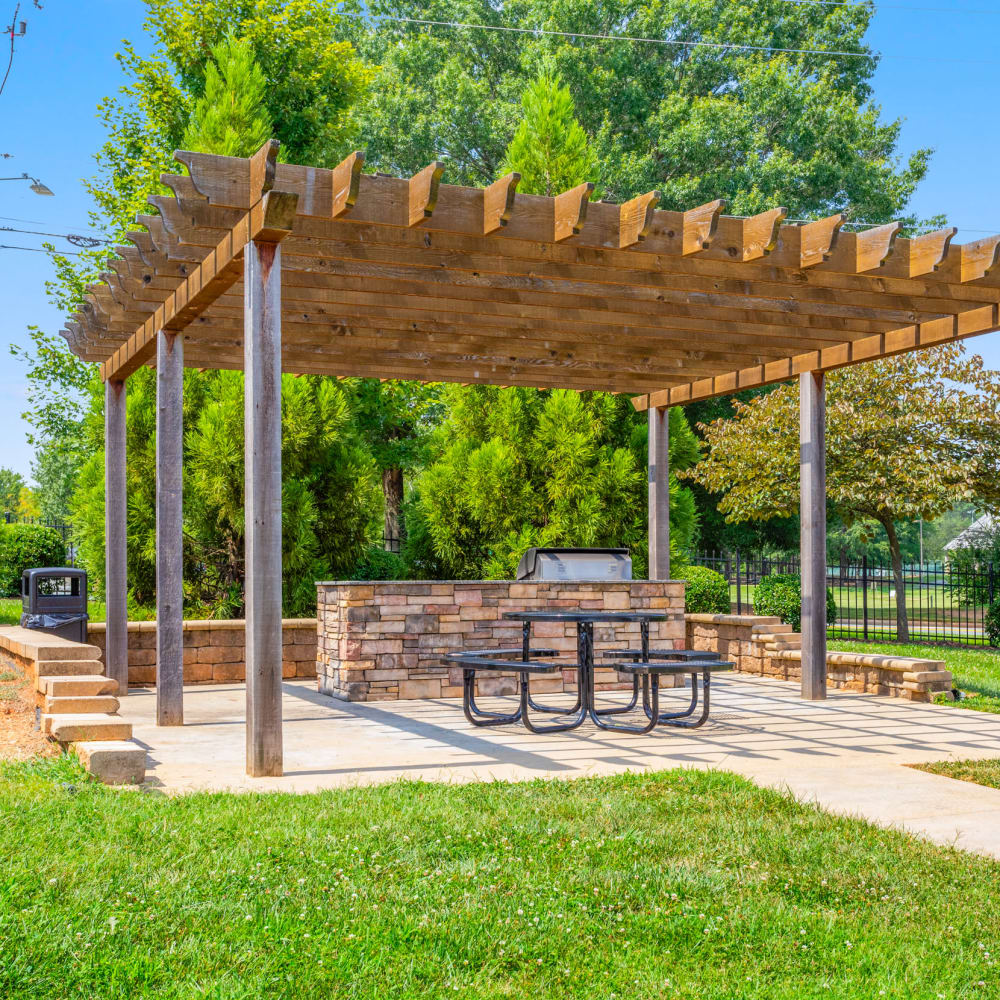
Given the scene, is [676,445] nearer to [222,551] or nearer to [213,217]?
[222,551]

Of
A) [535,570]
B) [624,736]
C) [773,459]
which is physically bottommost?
[624,736]

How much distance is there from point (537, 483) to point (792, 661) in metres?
3.71

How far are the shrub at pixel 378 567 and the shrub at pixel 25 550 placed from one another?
795 centimetres

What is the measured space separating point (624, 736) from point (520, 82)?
2144 centimetres

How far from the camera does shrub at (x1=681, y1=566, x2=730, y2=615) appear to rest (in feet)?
43.8

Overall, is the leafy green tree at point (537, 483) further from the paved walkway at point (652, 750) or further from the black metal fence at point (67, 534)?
the black metal fence at point (67, 534)

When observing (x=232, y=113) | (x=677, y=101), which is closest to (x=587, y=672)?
(x=232, y=113)

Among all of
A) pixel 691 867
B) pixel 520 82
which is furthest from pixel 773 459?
pixel 520 82

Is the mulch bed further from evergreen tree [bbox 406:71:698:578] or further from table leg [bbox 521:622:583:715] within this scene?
evergreen tree [bbox 406:71:698:578]

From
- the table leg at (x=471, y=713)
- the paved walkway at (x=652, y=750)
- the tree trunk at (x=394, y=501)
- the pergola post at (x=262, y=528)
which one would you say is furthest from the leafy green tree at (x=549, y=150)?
the tree trunk at (x=394, y=501)

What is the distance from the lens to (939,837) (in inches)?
172

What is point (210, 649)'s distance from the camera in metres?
10.4

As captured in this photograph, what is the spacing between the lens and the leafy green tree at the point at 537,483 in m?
12.6

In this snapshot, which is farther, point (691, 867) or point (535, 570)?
point (535, 570)
